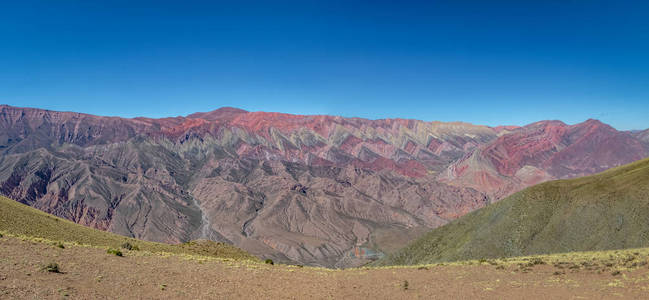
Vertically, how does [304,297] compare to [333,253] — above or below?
above

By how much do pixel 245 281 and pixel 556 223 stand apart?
5563cm

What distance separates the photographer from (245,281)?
78.7ft

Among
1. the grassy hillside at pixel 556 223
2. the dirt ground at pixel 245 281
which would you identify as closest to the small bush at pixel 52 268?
the dirt ground at pixel 245 281

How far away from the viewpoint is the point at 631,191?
58.6 meters

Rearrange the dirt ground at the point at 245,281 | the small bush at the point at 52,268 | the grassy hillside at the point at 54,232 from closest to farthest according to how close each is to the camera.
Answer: the dirt ground at the point at 245,281 → the small bush at the point at 52,268 → the grassy hillside at the point at 54,232

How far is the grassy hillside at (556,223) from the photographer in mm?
52438

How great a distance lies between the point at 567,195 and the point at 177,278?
6760 cm

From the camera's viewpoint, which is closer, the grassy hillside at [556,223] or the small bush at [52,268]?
the small bush at [52,268]

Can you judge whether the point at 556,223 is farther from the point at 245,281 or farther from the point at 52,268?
the point at 52,268

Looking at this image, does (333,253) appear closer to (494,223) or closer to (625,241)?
(494,223)

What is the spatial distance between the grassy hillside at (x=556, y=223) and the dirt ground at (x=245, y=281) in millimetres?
29656

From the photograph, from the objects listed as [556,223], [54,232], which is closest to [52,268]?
[54,232]

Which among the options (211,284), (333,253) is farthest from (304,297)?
(333,253)

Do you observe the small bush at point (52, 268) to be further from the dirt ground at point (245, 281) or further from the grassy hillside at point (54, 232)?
the grassy hillside at point (54, 232)
